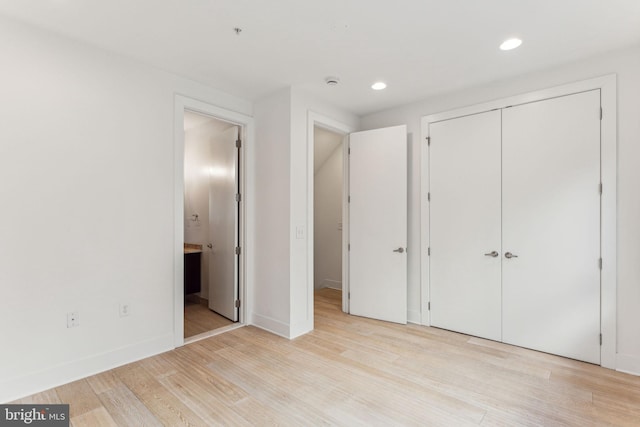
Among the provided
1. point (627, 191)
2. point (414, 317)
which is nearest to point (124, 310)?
point (414, 317)

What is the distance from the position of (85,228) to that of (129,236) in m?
0.32

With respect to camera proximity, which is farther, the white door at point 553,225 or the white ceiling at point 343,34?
the white door at point 553,225

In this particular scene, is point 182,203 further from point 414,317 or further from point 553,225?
point 553,225

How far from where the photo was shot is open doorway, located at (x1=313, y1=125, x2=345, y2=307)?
546 centimetres

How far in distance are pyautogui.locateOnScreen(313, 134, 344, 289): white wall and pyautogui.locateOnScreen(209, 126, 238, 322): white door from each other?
189cm

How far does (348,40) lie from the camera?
2.43 m

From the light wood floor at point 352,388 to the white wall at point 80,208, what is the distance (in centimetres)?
25

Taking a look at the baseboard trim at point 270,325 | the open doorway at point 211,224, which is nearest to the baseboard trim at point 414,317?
the baseboard trim at point 270,325

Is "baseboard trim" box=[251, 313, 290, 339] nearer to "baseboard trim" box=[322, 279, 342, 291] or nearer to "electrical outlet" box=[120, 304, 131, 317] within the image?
"electrical outlet" box=[120, 304, 131, 317]

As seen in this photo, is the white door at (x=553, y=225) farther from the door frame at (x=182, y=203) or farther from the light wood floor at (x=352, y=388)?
the door frame at (x=182, y=203)

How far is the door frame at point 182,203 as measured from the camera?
2992mm

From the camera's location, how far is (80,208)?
96.1 inches

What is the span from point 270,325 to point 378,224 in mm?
1716

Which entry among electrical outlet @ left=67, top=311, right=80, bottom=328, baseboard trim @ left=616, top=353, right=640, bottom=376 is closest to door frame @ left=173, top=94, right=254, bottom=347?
electrical outlet @ left=67, top=311, right=80, bottom=328
